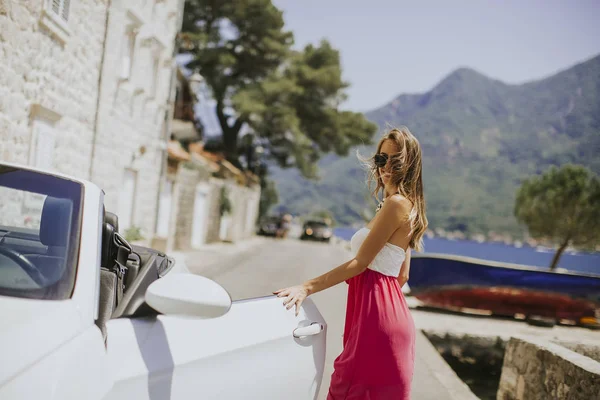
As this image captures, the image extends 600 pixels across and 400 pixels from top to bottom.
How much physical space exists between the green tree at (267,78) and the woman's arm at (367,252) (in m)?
32.7

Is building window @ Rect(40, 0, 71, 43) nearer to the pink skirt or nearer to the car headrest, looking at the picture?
the car headrest

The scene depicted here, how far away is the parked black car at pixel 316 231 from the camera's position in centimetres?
4184

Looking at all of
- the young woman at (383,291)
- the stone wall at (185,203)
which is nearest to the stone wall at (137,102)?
the stone wall at (185,203)

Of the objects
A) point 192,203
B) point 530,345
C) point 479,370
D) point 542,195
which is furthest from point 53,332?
point 542,195

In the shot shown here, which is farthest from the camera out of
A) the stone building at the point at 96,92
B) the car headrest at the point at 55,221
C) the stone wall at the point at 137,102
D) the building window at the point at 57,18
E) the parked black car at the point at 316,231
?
the parked black car at the point at 316,231

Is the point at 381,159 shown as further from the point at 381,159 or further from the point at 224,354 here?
the point at 224,354

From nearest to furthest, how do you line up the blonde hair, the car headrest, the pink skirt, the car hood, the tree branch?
the car hood, the car headrest, the pink skirt, the blonde hair, the tree branch

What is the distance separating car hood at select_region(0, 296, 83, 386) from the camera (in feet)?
4.17

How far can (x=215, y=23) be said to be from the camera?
3600 cm

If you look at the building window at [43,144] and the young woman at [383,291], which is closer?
the young woman at [383,291]

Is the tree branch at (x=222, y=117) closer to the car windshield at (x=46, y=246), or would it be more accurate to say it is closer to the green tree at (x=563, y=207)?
the green tree at (x=563, y=207)

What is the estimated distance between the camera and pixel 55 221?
A: 2002 mm

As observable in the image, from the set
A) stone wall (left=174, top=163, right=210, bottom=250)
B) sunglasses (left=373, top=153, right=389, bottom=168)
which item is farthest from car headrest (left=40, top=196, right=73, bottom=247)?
stone wall (left=174, top=163, right=210, bottom=250)

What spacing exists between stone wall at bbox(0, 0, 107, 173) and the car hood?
7.03m
